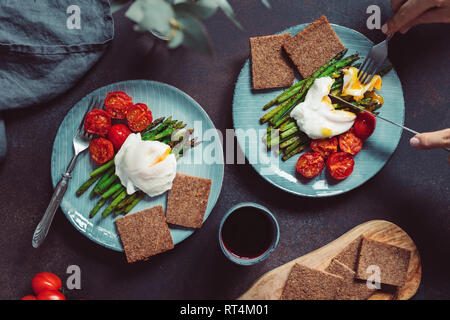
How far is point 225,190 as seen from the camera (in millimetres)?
2195

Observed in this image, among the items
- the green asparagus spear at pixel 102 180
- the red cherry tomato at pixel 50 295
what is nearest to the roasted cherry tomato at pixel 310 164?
the green asparagus spear at pixel 102 180

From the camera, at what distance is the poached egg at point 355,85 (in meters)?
2.04

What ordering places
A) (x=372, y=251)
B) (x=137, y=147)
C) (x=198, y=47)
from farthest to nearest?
(x=372, y=251) → (x=137, y=147) → (x=198, y=47)

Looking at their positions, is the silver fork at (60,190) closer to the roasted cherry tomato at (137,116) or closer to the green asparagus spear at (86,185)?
the green asparagus spear at (86,185)

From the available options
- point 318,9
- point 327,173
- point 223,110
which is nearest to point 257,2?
point 318,9

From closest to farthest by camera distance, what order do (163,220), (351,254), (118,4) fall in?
1. (118,4)
2. (163,220)
3. (351,254)

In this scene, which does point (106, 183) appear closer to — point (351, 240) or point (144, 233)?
point (144, 233)

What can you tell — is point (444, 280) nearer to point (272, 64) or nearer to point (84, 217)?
point (272, 64)

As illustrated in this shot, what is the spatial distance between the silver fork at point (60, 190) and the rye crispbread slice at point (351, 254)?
1550 millimetres

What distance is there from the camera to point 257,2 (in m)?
2.23

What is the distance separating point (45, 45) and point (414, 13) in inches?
78.7

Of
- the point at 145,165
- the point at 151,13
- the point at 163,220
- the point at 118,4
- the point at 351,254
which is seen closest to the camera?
the point at 151,13

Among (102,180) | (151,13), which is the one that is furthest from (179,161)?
(151,13)

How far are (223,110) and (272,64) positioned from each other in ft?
1.26
